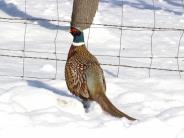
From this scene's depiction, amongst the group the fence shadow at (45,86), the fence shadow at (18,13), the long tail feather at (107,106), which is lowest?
the fence shadow at (18,13)

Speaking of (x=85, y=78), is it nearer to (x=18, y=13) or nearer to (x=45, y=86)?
(x=45, y=86)

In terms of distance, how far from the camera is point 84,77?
5707mm

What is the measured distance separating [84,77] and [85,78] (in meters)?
0.02

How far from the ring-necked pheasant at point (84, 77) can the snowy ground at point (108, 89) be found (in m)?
0.11

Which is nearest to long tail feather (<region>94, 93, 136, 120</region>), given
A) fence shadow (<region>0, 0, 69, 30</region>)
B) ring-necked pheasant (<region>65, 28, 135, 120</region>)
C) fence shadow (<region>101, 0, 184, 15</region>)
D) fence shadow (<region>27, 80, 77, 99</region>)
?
ring-necked pheasant (<region>65, 28, 135, 120</region>)

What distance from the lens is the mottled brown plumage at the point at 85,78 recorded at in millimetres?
5648

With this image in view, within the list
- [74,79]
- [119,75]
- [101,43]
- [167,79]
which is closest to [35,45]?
[101,43]

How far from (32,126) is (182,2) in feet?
33.2

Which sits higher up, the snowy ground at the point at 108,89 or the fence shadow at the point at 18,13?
the snowy ground at the point at 108,89

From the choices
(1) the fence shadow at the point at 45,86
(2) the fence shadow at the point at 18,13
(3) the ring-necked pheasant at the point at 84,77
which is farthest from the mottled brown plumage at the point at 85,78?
(2) the fence shadow at the point at 18,13

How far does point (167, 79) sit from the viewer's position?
279 inches

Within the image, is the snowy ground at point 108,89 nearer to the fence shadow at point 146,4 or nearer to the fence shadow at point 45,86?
the fence shadow at point 45,86

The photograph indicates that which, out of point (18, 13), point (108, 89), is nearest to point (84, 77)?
point (108, 89)

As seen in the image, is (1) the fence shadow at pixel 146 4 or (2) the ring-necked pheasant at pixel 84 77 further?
(1) the fence shadow at pixel 146 4
